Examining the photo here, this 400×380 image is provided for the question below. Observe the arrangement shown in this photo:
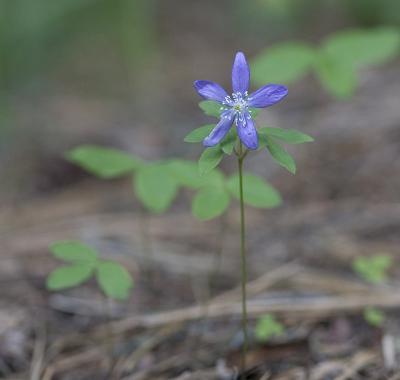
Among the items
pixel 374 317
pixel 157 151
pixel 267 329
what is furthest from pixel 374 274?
pixel 157 151

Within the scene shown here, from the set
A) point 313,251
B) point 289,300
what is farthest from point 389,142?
point 289,300

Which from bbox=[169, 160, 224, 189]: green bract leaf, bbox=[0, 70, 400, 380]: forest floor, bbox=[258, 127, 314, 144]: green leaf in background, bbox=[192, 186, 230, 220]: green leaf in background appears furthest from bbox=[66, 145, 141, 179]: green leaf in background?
bbox=[258, 127, 314, 144]: green leaf in background

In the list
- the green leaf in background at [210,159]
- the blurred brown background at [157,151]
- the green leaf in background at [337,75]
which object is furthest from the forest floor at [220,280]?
the green leaf in background at [210,159]

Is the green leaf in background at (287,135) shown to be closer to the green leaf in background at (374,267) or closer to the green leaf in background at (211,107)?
the green leaf in background at (211,107)

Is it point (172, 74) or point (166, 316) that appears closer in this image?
point (166, 316)

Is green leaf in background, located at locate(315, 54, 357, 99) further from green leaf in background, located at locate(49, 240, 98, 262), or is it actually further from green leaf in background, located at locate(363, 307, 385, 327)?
green leaf in background, located at locate(49, 240, 98, 262)

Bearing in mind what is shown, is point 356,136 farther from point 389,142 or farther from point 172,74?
point 172,74

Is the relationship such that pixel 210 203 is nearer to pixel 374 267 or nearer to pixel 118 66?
pixel 374 267
